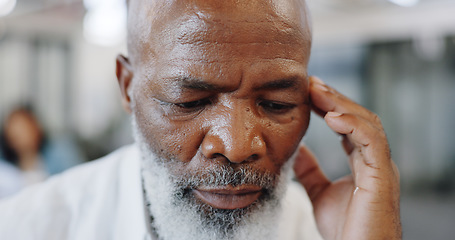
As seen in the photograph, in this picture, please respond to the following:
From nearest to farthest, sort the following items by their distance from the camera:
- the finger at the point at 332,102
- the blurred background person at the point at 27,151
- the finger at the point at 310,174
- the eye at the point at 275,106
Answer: the eye at the point at 275,106
the finger at the point at 332,102
the finger at the point at 310,174
the blurred background person at the point at 27,151

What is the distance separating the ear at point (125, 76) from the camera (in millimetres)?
1079

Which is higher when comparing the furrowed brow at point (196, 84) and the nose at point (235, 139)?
the furrowed brow at point (196, 84)

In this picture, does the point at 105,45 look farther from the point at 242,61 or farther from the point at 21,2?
the point at 242,61

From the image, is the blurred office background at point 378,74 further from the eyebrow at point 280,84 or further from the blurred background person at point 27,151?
the eyebrow at point 280,84

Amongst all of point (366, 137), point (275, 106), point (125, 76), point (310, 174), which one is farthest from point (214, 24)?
point (310, 174)

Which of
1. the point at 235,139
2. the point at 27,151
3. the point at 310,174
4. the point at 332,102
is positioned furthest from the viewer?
the point at 27,151

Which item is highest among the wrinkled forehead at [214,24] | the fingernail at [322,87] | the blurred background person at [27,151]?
the wrinkled forehead at [214,24]

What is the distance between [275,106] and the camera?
0.96 meters

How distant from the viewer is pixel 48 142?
3.66 meters

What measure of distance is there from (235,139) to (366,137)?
1.34 ft

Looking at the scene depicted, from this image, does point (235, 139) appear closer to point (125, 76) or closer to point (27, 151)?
point (125, 76)

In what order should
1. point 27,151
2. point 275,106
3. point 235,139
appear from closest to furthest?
point 235,139, point 275,106, point 27,151

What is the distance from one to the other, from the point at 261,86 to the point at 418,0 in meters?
4.64

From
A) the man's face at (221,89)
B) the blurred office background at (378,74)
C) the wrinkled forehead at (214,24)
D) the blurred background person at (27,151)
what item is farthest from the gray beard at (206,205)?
the blurred office background at (378,74)
